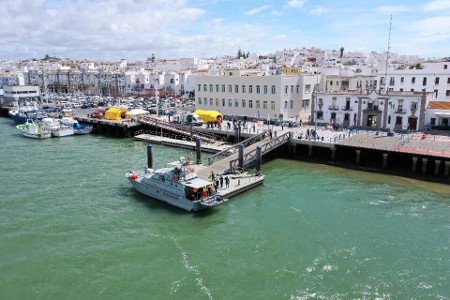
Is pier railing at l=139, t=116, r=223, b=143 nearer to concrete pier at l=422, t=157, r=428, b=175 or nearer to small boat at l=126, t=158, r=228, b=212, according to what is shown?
small boat at l=126, t=158, r=228, b=212

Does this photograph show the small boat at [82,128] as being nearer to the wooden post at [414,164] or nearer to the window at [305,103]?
the window at [305,103]

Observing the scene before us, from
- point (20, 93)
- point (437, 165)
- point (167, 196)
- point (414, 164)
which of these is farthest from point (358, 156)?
point (20, 93)

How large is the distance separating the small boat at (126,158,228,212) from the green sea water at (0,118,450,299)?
84 cm

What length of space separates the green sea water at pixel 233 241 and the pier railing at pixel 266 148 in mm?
3066

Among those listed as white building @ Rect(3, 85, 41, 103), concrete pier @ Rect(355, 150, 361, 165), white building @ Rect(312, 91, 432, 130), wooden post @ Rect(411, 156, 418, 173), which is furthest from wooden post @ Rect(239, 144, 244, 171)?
white building @ Rect(3, 85, 41, 103)

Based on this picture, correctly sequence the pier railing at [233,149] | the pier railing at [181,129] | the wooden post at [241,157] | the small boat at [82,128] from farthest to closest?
the small boat at [82,128]
the pier railing at [181,129]
the pier railing at [233,149]
the wooden post at [241,157]

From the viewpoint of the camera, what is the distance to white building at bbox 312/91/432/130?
47375 millimetres

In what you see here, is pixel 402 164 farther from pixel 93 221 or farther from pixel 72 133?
pixel 72 133

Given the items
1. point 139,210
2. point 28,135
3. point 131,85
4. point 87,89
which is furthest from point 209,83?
point 87,89

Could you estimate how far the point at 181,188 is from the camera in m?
28.2

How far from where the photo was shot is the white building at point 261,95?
57062 mm

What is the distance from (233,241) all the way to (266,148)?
19.2 meters

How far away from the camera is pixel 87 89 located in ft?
421

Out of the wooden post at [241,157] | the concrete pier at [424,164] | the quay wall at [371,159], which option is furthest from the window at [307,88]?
the wooden post at [241,157]
